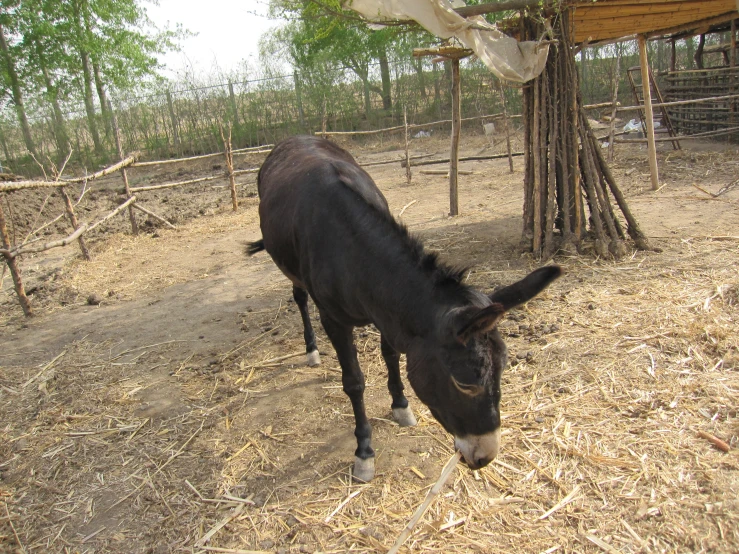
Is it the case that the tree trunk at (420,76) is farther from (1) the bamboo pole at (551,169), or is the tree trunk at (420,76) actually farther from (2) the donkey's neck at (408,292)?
(2) the donkey's neck at (408,292)

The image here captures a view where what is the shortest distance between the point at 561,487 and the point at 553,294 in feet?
8.30

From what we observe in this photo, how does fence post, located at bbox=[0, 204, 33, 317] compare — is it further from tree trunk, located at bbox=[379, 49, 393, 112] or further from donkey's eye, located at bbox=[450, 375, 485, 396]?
tree trunk, located at bbox=[379, 49, 393, 112]

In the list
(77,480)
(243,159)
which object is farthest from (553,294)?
(243,159)

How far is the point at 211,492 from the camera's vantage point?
2820mm

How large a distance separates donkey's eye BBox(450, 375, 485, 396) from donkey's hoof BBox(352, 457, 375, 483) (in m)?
1.14

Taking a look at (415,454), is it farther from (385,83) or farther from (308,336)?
(385,83)

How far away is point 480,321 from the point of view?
1755 mm

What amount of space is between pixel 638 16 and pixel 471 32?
9.38 feet

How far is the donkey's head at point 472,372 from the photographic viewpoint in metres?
1.94

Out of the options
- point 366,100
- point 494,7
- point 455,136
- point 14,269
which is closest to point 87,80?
point 366,100

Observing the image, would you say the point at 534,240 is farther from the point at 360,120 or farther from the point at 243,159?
the point at 360,120

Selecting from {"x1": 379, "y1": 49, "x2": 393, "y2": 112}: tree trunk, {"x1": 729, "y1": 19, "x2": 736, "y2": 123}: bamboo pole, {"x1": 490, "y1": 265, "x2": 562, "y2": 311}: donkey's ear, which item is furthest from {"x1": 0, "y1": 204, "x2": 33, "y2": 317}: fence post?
{"x1": 379, "y1": 49, "x2": 393, "y2": 112}: tree trunk

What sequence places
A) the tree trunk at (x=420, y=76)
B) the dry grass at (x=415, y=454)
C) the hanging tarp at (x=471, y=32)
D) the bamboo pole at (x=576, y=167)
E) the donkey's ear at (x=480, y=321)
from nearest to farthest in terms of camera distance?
the donkey's ear at (x=480, y=321)
the dry grass at (x=415, y=454)
the hanging tarp at (x=471, y=32)
the bamboo pole at (x=576, y=167)
the tree trunk at (x=420, y=76)

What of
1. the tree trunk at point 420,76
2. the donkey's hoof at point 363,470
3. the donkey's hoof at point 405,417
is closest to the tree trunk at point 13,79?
the tree trunk at point 420,76
